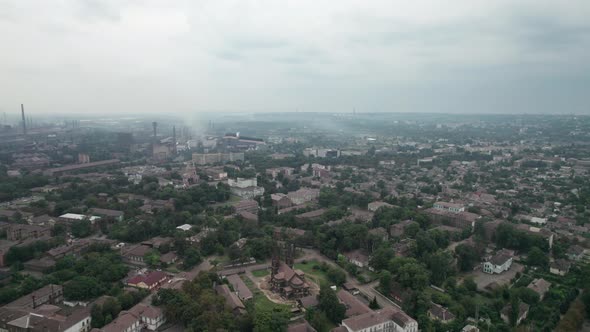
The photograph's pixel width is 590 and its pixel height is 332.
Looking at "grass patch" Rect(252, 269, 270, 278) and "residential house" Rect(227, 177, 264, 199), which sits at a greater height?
"residential house" Rect(227, 177, 264, 199)

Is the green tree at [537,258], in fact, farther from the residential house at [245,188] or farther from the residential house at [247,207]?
the residential house at [245,188]

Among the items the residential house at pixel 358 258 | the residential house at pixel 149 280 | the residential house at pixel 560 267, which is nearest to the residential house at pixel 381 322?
the residential house at pixel 358 258

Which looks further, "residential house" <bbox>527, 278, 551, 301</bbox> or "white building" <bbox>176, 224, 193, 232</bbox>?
"white building" <bbox>176, 224, 193, 232</bbox>

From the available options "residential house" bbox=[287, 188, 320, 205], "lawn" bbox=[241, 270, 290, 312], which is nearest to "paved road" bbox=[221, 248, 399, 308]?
"lawn" bbox=[241, 270, 290, 312]

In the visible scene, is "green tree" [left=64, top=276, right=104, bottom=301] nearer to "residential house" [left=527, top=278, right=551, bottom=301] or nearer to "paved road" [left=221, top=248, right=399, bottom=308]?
"paved road" [left=221, top=248, right=399, bottom=308]

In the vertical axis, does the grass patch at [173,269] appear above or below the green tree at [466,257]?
below

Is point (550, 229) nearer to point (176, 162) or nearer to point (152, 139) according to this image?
point (176, 162)

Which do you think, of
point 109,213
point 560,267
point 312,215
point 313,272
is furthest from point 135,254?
point 560,267

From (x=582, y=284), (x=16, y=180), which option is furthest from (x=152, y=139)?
(x=582, y=284)

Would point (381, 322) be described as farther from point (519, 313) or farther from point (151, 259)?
point (151, 259)
